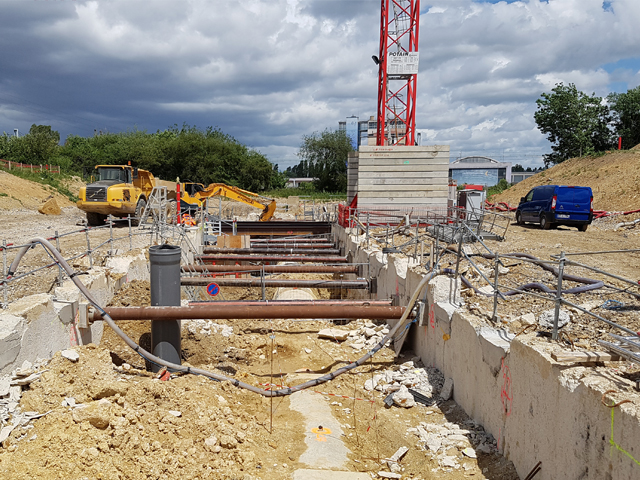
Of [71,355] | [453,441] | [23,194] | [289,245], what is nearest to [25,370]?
[71,355]

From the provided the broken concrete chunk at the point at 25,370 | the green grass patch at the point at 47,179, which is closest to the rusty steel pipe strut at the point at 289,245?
the broken concrete chunk at the point at 25,370

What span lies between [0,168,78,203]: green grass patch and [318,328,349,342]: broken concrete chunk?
34.4 metres

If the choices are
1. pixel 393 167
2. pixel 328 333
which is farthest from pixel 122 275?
pixel 393 167

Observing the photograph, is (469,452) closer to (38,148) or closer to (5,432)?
(5,432)

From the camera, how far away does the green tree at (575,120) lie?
43.2 meters

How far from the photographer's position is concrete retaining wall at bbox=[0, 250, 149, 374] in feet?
18.2

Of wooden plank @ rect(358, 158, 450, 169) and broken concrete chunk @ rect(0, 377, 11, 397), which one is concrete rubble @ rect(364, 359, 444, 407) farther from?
wooden plank @ rect(358, 158, 450, 169)

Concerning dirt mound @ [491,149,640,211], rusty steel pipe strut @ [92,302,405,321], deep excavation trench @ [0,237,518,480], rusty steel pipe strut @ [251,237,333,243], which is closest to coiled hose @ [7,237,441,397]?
deep excavation trench @ [0,237,518,480]

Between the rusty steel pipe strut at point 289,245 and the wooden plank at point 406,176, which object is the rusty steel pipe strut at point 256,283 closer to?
the rusty steel pipe strut at point 289,245

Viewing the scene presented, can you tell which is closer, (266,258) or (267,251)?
(266,258)

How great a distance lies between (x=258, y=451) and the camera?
214 inches

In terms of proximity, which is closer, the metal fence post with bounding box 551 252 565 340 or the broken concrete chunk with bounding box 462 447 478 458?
the metal fence post with bounding box 551 252 565 340

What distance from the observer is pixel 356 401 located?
23.0ft

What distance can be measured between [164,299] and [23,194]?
31.0m
